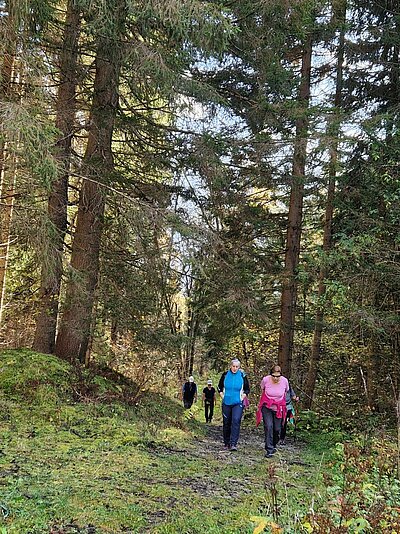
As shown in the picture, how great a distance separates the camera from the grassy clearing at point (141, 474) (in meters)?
3.84

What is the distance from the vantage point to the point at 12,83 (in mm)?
6395

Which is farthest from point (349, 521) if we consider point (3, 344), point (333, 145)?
point (3, 344)

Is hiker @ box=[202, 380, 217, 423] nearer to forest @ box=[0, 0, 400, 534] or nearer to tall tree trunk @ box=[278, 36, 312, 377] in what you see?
forest @ box=[0, 0, 400, 534]

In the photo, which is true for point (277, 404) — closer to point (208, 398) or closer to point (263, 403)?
point (263, 403)

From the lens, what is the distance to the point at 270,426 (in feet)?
25.8

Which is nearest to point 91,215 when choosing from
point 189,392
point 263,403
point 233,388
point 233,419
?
point 233,388

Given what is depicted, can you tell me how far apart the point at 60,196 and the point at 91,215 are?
2.47 feet

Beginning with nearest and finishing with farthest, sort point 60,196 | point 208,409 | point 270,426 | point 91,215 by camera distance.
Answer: point 270,426
point 60,196
point 91,215
point 208,409

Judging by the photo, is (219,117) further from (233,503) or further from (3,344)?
(3,344)

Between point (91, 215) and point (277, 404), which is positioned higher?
point (91, 215)

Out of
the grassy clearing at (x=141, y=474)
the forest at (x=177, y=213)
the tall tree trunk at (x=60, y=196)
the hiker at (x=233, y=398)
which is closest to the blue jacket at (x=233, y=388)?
the hiker at (x=233, y=398)

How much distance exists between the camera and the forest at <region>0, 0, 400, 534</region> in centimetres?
626

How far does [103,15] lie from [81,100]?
3454 mm

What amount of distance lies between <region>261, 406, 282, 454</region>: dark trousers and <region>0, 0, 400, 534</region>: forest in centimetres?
68
